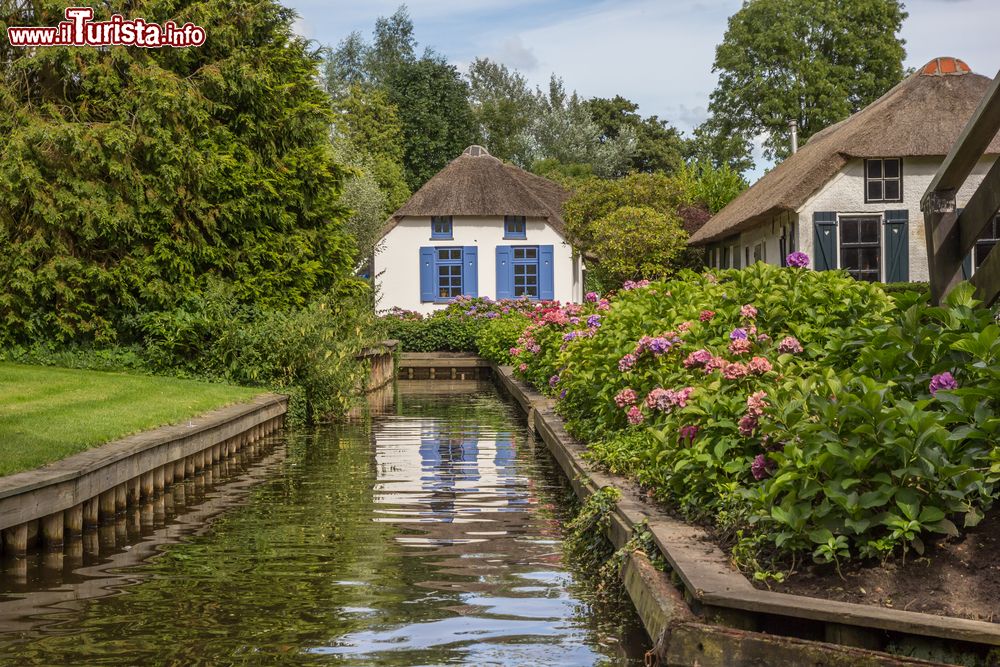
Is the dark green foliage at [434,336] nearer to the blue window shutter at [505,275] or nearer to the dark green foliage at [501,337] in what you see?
the dark green foliage at [501,337]

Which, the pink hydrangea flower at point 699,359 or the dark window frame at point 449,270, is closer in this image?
the pink hydrangea flower at point 699,359

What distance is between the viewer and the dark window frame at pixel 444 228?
46469 millimetres

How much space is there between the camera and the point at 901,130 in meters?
32.3

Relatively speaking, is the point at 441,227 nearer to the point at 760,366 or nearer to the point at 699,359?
the point at 699,359

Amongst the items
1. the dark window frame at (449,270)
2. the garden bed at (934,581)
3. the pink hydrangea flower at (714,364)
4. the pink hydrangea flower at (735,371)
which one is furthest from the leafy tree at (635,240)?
the garden bed at (934,581)

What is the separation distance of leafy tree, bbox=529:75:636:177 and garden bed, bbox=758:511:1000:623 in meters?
68.5

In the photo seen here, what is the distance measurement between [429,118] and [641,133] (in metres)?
13.7

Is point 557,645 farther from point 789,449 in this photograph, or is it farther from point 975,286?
point 975,286

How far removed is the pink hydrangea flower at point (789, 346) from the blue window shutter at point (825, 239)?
2431 centimetres

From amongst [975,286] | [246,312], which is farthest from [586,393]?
[246,312]

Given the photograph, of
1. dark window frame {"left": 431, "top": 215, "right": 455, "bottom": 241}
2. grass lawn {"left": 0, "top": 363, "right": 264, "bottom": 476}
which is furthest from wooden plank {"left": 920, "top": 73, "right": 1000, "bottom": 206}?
dark window frame {"left": 431, "top": 215, "right": 455, "bottom": 241}

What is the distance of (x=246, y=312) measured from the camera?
2150 centimetres

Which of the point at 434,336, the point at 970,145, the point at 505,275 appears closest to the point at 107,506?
the point at 970,145

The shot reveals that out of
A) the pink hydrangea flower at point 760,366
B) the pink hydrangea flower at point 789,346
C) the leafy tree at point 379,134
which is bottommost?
the pink hydrangea flower at point 760,366
